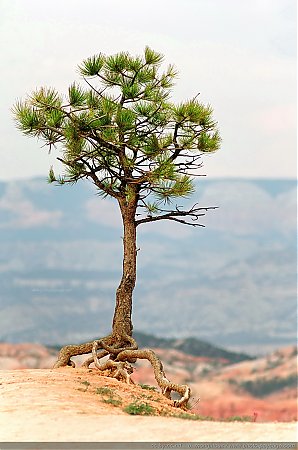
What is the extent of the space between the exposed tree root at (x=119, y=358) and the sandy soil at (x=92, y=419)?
36cm

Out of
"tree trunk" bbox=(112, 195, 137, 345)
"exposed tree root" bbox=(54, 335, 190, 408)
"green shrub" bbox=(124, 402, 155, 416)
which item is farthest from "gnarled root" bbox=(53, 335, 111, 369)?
"green shrub" bbox=(124, 402, 155, 416)

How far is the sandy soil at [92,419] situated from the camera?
3932mm

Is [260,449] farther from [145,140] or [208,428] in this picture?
[145,140]

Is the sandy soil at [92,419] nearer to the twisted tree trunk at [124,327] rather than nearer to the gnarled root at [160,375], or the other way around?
the gnarled root at [160,375]

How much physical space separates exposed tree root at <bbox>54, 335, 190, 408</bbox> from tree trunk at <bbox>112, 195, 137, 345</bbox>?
0.24ft

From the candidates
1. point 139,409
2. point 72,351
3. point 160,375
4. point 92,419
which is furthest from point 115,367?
point 92,419

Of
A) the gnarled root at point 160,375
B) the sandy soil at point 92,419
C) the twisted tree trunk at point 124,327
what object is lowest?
the sandy soil at point 92,419

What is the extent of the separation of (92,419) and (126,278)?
6.92ft

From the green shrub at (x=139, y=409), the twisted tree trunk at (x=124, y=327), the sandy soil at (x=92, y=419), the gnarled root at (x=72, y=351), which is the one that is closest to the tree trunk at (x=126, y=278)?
the twisted tree trunk at (x=124, y=327)

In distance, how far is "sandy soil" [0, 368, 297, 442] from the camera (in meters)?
3.93

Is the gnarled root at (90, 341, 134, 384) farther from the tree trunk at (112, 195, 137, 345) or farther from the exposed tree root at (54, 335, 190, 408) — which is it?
the tree trunk at (112, 195, 137, 345)

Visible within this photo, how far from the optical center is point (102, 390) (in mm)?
5195

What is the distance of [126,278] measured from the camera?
6.32 meters

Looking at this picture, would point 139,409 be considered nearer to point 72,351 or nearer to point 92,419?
point 92,419
